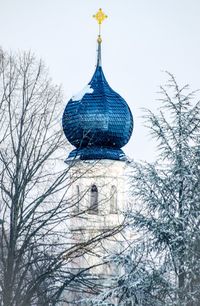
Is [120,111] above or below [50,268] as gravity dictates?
above

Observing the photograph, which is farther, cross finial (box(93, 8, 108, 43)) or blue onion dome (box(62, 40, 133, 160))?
cross finial (box(93, 8, 108, 43))

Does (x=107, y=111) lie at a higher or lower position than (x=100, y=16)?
lower

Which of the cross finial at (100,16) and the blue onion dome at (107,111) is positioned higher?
the cross finial at (100,16)

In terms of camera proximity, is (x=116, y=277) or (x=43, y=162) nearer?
(x=43, y=162)

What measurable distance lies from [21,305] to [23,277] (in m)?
0.37

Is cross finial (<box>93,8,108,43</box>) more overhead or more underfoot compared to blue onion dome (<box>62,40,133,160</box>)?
more overhead

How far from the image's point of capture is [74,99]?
A: 3562 cm

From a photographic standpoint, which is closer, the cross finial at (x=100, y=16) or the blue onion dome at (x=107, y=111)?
the blue onion dome at (x=107, y=111)

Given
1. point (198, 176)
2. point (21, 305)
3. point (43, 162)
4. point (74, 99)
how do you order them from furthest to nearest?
point (74, 99) < point (198, 176) < point (43, 162) < point (21, 305)

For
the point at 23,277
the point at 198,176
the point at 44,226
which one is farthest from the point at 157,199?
the point at 23,277

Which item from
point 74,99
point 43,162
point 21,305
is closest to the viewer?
point 21,305

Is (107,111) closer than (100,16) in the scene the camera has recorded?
Yes

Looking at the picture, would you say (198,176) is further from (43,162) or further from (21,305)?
(21,305)

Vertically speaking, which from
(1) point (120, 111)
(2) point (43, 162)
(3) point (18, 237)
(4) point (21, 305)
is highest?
(1) point (120, 111)
